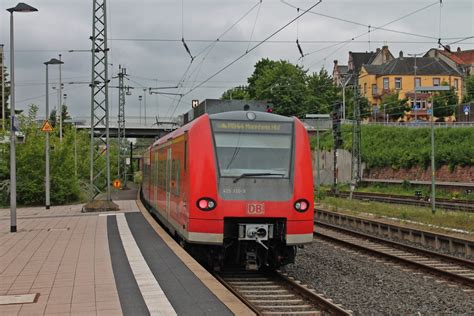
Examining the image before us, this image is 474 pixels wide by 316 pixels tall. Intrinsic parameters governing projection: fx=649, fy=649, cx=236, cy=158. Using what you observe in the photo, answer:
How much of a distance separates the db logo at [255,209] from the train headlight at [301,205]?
2.00ft

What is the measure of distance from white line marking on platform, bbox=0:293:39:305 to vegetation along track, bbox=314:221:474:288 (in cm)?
743

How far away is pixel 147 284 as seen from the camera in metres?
9.03

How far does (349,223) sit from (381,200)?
14369mm

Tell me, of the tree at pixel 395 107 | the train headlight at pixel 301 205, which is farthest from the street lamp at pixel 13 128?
the tree at pixel 395 107

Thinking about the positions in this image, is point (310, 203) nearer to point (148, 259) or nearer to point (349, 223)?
point (148, 259)

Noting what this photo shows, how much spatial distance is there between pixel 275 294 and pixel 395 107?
Result: 7338 cm

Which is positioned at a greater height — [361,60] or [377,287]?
[361,60]

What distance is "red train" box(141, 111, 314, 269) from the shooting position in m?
11.1

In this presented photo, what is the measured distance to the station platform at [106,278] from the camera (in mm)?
7672

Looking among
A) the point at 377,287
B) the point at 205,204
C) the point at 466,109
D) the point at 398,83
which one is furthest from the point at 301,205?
the point at 398,83

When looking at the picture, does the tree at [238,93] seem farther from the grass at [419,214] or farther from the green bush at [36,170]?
the grass at [419,214]

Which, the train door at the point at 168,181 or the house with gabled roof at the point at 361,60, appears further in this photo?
the house with gabled roof at the point at 361,60

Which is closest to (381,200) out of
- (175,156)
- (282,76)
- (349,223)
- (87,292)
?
(349,223)

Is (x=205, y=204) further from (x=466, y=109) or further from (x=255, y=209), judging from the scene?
(x=466, y=109)
